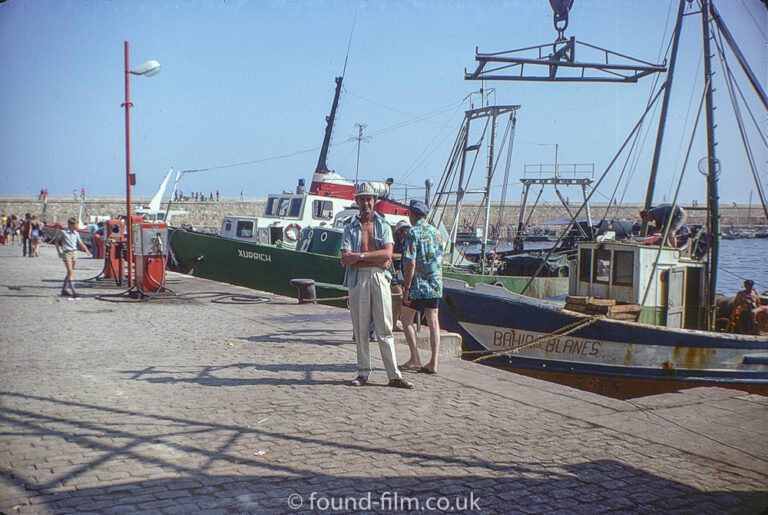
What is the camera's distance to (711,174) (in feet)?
33.9

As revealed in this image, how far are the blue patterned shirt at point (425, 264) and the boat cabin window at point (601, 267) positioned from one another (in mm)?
5069

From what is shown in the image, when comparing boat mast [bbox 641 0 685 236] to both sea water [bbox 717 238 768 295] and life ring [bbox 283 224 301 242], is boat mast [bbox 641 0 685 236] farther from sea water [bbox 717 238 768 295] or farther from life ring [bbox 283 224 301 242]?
sea water [bbox 717 238 768 295]

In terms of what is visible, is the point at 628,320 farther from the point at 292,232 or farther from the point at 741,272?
the point at 741,272

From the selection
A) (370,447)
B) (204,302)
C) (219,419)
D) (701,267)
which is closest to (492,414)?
(370,447)

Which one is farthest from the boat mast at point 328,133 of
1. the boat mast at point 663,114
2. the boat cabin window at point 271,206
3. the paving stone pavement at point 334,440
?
the paving stone pavement at point 334,440

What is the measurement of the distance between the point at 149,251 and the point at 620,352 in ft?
31.3

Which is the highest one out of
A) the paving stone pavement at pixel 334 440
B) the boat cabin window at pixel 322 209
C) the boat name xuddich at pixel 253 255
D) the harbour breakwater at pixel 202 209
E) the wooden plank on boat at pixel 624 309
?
the harbour breakwater at pixel 202 209

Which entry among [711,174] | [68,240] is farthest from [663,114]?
[68,240]

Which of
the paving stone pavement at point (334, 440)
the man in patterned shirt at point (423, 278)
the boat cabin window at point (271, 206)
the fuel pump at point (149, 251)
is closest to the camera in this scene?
the paving stone pavement at point (334, 440)

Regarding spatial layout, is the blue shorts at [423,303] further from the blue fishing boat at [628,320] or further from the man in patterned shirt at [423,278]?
the blue fishing boat at [628,320]

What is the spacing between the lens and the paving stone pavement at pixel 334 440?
3.49 metres

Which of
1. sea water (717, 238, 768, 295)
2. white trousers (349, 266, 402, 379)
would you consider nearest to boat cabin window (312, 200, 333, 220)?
white trousers (349, 266, 402, 379)

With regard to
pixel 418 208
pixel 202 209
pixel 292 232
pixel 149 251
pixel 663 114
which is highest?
pixel 663 114

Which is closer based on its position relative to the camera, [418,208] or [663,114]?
[418,208]
